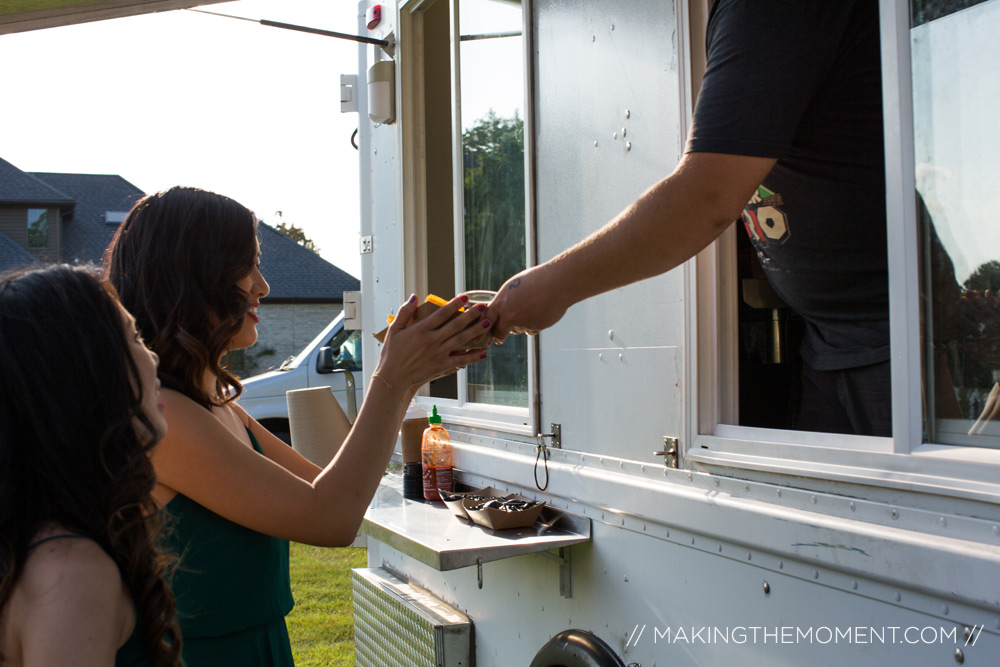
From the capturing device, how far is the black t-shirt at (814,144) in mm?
1626

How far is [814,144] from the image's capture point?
1817 mm

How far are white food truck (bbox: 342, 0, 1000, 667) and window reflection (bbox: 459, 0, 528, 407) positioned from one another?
14 mm

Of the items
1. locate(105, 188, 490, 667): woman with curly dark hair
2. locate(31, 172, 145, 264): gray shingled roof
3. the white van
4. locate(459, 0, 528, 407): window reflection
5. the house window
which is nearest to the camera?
locate(105, 188, 490, 667): woman with curly dark hair

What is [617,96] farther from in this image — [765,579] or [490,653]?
[490,653]

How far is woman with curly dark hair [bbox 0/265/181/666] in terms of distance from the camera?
1032 millimetres

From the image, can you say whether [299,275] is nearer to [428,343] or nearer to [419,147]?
[419,147]

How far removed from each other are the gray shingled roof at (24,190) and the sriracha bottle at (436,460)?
28.1 meters

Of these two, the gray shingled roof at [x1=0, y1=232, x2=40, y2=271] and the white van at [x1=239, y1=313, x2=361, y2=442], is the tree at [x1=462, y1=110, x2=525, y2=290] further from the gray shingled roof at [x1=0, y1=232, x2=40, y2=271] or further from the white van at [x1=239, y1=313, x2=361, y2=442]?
the gray shingled roof at [x1=0, y1=232, x2=40, y2=271]

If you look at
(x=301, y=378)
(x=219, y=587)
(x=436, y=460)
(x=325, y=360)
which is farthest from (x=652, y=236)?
(x=301, y=378)

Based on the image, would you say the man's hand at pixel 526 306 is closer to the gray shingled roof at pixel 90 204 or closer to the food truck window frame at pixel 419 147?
the food truck window frame at pixel 419 147

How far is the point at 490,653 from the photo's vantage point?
304 cm

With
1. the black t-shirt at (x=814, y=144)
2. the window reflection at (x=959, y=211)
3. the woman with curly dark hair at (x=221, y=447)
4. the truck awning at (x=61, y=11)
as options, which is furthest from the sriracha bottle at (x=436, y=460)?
→ the window reflection at (x=959, y=211)

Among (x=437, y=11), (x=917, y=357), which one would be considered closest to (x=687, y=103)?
(x=917, y=357)

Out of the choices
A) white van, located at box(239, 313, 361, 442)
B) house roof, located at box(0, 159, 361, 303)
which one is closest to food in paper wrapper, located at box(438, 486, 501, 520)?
white van, located at box(239, 313, 361, 442)
